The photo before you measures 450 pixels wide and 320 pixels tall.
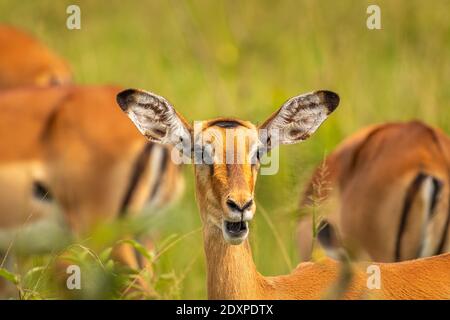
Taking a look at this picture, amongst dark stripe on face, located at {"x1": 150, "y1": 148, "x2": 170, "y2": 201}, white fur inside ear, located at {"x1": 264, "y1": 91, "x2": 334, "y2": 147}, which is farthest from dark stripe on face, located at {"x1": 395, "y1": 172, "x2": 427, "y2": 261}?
white fur inside ear, located at {"x1": 264, "y1": 91, "x2": 334, "y2": 147}

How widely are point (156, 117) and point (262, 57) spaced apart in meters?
6.17

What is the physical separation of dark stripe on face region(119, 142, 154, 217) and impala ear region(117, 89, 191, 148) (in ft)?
7.20

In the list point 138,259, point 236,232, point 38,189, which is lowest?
point 138,259

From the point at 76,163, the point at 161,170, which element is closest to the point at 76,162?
the point at 76,163

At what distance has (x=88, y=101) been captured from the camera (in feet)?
20.1

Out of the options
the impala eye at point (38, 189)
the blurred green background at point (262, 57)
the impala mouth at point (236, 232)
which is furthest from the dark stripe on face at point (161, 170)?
the impala mouth at point (236, 232)

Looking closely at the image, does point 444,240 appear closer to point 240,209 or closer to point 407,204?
point 407,204

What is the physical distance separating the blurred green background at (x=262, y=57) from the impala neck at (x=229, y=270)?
2.18 meters

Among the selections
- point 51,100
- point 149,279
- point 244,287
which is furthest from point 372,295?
point 51,100

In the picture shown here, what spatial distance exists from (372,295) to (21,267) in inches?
110

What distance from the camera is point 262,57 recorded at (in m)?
9.91

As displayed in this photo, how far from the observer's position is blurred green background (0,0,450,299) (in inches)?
285

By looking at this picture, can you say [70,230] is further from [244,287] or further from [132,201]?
[244,287]

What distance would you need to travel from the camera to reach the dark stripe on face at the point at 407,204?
17.0ft
